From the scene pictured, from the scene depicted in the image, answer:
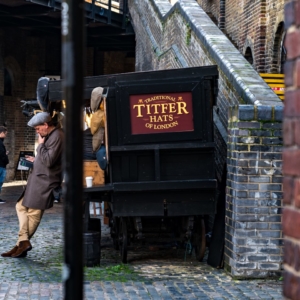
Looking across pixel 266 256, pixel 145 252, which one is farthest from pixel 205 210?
pixel 145 252

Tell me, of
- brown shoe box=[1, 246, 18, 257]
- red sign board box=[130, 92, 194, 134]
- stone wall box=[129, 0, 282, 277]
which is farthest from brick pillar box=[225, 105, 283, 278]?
brown shoe box=[1, 246, 18, 257]

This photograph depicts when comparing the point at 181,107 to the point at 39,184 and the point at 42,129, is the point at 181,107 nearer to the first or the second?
the point at 42,129

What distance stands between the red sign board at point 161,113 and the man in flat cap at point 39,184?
123 centimetres

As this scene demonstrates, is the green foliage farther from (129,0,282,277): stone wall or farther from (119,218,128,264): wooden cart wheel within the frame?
(129,0,282,277): stone wall

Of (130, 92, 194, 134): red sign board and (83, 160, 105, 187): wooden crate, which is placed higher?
(130, 92, 194, 134): red sign board

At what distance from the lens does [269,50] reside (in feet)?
53.0

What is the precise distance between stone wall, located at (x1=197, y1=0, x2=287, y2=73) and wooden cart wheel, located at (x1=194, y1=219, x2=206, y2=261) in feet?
23.5

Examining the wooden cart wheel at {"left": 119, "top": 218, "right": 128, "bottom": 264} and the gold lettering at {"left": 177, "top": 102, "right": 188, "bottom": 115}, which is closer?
the gold lettering at {"left": 177, "top": 102, "right": 188, "bottom": 115}

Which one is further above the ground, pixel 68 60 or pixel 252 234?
pixel 68 60

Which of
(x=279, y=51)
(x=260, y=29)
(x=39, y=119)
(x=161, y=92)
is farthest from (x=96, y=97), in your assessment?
(x=260, y=29)

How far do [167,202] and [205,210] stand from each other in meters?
0.43

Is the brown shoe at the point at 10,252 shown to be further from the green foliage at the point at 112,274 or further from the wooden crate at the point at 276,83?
the wooden crate at the point at 276,83

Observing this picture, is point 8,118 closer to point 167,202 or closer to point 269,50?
point 269,50

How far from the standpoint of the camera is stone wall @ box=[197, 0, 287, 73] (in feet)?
51.4
